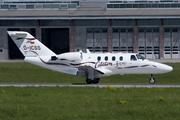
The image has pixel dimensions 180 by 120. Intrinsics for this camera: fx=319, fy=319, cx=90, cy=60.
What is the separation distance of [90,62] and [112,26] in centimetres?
3714

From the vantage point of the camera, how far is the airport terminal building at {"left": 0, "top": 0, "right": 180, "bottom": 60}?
64.1m

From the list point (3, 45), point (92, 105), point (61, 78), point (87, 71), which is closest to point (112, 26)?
point (3, 45)

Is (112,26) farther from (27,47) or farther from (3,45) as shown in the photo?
(27,47)

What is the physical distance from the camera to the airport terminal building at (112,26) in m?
64.1

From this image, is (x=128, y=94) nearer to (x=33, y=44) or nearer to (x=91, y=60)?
(x=91, y=60)

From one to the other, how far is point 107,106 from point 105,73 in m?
11.5

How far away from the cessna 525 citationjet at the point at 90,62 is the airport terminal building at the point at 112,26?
1391 inches

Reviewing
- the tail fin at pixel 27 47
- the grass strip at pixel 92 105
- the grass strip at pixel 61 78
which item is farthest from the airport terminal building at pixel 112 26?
the grass strip at pixel 92 105

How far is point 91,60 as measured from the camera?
2861 centimetres

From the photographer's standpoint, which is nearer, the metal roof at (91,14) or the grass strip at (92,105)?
the grass strip at (92,105)

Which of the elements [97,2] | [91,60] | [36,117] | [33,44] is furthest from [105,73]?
[97,2]

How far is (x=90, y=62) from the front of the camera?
A: 2856 cm

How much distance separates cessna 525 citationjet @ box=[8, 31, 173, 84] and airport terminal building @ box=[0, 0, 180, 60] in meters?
35.3

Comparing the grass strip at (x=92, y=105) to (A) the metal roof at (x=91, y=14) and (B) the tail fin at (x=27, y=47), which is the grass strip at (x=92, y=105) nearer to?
(B) the tail fin at (x=27, y=47)
